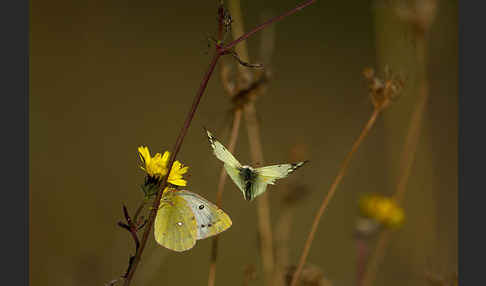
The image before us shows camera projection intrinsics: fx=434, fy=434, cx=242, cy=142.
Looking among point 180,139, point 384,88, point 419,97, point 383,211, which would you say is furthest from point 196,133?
point 180,139

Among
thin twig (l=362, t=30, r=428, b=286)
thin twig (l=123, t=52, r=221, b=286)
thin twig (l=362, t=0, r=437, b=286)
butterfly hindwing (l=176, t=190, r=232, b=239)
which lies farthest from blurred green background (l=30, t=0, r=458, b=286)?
thin twig (l=123, t=52, r=221, b=286)

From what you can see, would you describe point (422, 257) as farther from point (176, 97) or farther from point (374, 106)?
point (176, 97)

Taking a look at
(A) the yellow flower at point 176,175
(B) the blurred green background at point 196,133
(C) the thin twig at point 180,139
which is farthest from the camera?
(B) the blurred green background at point 196,133

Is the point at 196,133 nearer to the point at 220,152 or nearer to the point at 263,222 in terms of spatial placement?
the point at 263,222

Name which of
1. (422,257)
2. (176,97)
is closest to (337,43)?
(176,97)

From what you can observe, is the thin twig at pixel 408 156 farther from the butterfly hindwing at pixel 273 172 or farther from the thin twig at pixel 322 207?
the butterfly hindwing at pixel 273 172

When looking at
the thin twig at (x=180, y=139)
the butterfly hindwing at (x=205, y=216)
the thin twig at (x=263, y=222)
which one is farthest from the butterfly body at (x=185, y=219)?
the thin twig at (x=263, y=222)

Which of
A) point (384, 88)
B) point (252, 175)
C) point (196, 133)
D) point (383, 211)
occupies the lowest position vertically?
point (383, 211)
